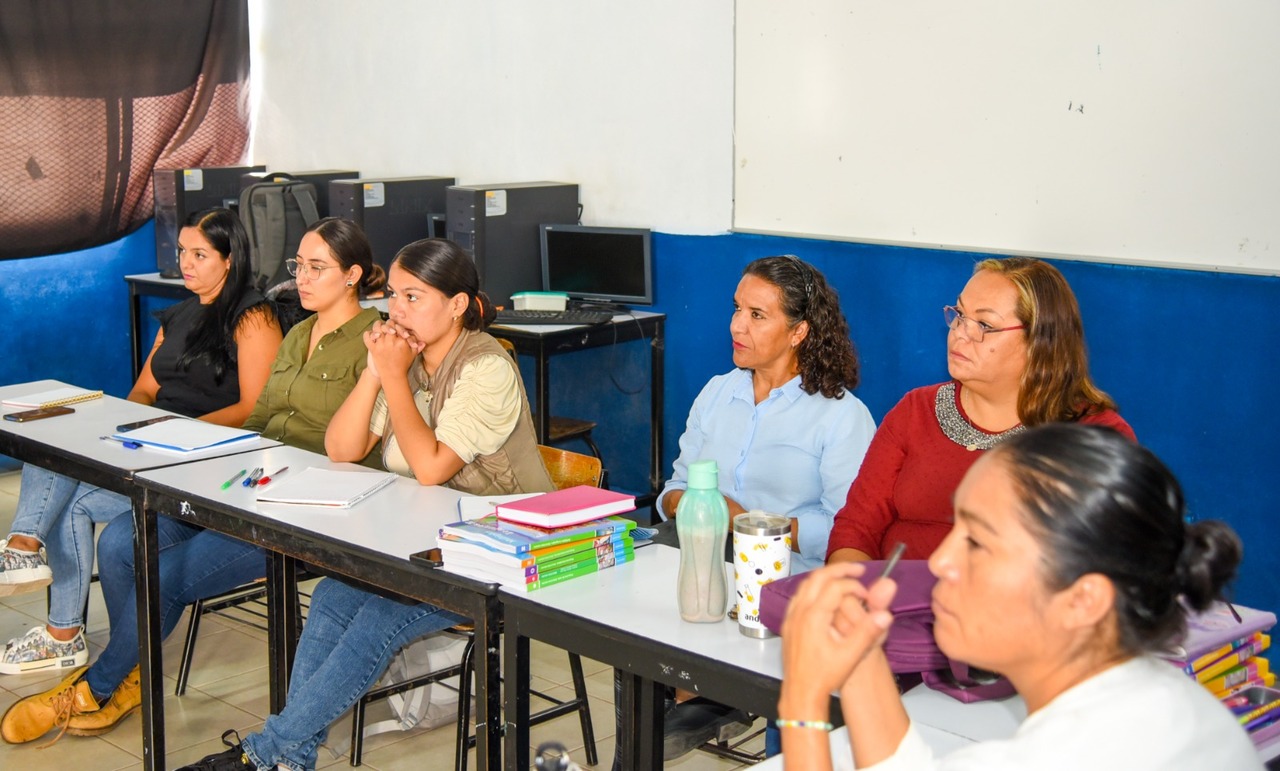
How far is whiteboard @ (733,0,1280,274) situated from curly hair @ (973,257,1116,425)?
127 centimetres

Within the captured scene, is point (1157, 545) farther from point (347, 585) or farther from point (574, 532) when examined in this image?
point (347, 585)

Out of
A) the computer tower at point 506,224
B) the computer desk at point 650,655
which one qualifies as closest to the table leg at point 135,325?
the computer tower at point 506,224

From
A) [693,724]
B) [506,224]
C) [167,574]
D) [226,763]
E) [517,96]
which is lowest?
[226,763]

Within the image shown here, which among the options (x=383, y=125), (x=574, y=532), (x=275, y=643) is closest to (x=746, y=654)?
(x=574, y=532)

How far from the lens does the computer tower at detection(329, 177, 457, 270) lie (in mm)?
4875

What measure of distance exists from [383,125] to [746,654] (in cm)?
422

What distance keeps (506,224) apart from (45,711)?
2.28 meters

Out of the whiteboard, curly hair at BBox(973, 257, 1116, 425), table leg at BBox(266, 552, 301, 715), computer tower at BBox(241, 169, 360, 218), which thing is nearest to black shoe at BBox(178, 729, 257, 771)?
table leg at BBox(266, 552, 301, 715)

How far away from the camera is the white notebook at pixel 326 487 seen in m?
2.49

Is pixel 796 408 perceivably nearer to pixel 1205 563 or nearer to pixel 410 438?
pixel 410 438

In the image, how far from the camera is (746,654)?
5.77 feet

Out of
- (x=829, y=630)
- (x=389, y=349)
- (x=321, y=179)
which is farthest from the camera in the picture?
(x=321, y=179)

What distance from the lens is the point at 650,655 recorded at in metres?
1.81

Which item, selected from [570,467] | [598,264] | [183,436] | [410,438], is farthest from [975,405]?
[598,264]
